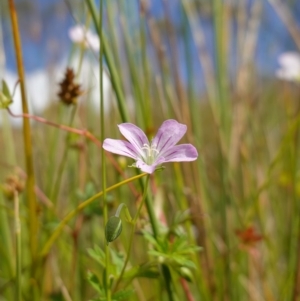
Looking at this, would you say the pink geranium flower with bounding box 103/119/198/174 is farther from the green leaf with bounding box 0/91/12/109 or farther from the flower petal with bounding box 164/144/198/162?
the green leaf with bounding box 0/91/12/109

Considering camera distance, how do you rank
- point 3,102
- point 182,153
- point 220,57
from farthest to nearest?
point 220,57
point 3,102
point 182,153

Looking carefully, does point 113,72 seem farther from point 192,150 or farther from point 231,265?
point 231,265

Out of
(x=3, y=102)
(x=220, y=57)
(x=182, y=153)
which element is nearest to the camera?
(x=182, y=153)

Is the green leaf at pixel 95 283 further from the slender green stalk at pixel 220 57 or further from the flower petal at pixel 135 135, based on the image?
the slender green stalk at pixel 220 57

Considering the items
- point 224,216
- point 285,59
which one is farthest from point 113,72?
point 285,59

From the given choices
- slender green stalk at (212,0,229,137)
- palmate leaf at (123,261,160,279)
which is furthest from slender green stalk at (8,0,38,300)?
slender green stalk at (212,0,229,137)

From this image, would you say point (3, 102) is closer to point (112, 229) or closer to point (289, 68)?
point (112, 229)

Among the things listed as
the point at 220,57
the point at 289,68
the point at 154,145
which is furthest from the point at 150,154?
the point at 289,68
